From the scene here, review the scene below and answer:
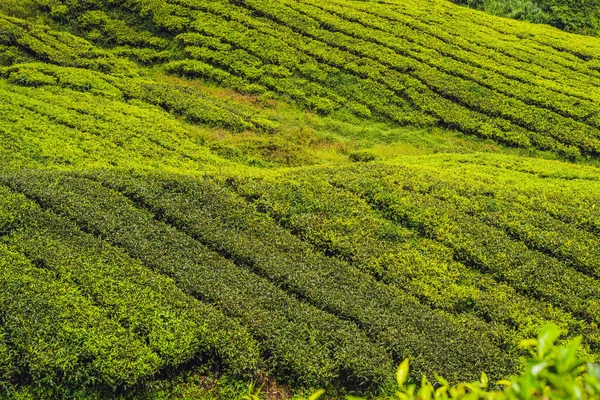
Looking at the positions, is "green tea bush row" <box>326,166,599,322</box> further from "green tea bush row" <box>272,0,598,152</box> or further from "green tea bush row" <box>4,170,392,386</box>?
"green tea bush row" <box>272,0,598,152</box>

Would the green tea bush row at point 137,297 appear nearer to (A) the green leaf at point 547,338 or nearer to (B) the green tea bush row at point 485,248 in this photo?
(B) the green tea bush row at point 485,248

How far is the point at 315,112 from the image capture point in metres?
24.0

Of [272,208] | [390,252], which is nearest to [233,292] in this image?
[272,208]

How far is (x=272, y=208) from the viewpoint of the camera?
13.4m

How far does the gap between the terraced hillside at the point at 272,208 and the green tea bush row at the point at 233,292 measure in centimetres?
4

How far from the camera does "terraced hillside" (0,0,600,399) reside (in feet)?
29.4

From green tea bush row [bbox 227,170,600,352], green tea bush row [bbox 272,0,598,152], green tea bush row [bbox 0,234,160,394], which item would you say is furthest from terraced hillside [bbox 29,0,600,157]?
green tea bush row [bbox 0,234,160,394]

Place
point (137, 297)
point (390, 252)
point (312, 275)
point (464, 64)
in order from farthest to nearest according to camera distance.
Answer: point (464, 64) → point (390, 252) → point (312, 275) → point (137, 297)

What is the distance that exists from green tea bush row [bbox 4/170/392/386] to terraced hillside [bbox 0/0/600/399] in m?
0.04

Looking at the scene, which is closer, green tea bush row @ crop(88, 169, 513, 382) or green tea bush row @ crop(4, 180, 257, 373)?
green tea bush row @ crop(4, 180, 257, 373)

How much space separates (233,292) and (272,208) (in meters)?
3.59

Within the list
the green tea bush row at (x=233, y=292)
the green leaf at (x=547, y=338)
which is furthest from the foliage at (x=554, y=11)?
the green leaf at (x=547, y=338)

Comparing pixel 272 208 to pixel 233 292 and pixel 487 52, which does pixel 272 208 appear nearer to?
pixel 233 292

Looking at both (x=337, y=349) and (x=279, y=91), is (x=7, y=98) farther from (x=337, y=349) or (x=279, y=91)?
(x=337, y=349)
